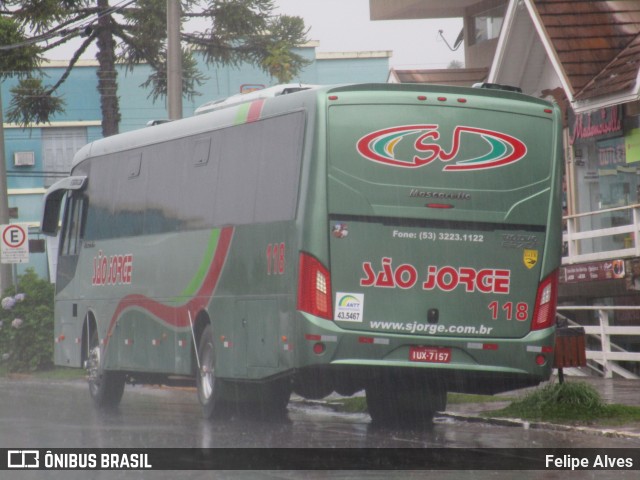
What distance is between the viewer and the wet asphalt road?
33.4 feet

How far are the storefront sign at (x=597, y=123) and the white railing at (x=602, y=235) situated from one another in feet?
5.32

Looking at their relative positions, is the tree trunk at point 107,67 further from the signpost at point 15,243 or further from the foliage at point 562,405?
the foliage at point 562,405

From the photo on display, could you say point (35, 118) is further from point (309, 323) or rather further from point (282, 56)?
point (309, 323)

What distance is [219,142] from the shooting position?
15469 millimetres

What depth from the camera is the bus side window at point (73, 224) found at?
64.5ft

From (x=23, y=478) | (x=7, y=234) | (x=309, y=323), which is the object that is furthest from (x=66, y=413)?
(x=7, y=234)

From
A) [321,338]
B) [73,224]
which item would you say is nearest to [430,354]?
[321,338]

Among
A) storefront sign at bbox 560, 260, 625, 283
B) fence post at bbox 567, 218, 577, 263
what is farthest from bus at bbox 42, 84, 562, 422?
fence post at bbox 567, 218, 577, 263

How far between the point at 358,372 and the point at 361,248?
124 centimetres

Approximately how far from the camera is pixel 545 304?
1379 cm

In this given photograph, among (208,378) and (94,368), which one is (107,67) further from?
(208,378)

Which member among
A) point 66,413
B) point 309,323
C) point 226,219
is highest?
point 226,219

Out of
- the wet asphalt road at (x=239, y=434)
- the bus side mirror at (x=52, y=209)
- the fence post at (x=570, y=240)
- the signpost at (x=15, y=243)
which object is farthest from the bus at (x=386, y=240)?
the signpost at (x=15, y=243)

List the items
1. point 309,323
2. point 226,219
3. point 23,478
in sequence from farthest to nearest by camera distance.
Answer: point 226,219 → point 309,323 → point 23,478
